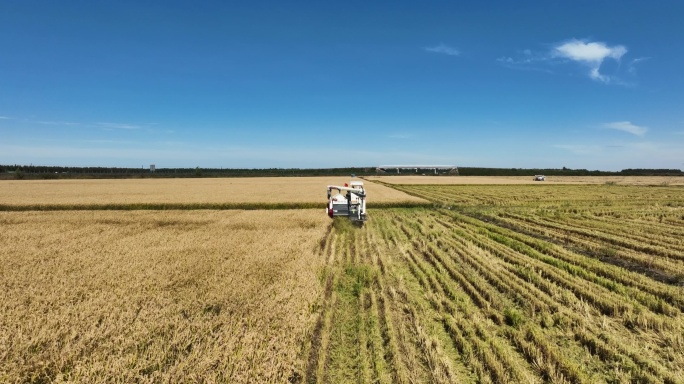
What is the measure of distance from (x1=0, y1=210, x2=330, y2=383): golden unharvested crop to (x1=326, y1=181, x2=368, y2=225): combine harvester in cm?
538

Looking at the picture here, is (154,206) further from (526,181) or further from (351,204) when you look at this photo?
(526,181)

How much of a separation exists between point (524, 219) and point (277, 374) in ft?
62.9

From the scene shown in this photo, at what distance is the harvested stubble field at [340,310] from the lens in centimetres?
454

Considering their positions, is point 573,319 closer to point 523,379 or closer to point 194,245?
point 523,379

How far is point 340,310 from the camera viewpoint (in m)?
6.71

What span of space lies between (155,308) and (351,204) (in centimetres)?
1265

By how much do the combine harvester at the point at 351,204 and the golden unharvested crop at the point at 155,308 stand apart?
17.7 ft

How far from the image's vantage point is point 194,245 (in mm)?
11539

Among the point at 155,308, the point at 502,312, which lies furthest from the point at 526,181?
the point at 155,308

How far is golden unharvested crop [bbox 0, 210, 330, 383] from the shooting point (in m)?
4.24

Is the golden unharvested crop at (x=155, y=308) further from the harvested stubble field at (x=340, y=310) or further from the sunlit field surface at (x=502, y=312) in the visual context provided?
the sunlit field surface at (x=502, y=312)

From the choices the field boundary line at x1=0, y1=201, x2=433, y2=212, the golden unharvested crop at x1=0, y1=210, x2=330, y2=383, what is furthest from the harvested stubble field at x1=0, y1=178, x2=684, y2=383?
the field boundary line at x1=0, y1=201, x2=433, y2=212

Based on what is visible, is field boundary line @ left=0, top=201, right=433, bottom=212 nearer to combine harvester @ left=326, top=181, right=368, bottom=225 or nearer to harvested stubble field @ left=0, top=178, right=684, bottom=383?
combine harvester @ left=326, top=181, right=368, bottom=225

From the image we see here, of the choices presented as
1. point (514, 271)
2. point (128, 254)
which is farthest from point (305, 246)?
point (514, 271)
